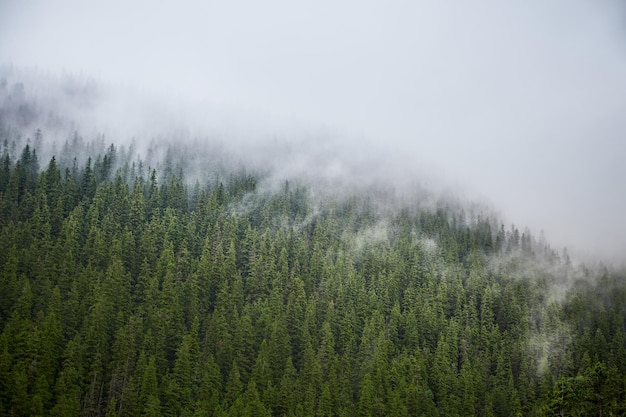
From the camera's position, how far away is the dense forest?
3789 inches

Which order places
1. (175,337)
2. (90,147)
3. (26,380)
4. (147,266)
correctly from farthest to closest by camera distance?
(90,147), (147,266), (175,337), (26,380)

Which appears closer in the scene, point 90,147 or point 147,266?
point 147,266

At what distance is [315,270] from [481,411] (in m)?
50.1

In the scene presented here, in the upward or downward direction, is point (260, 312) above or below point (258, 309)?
below

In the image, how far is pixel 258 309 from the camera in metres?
125

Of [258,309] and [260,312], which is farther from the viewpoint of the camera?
[258,309]

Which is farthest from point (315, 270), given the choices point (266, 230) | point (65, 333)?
point (65, 333)

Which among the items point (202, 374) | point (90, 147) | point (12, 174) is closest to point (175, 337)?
point (202, 374)

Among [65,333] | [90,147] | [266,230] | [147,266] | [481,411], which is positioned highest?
[90,147]

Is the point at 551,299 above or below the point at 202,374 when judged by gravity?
above

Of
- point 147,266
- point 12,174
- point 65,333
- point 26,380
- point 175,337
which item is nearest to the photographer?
point 26,380

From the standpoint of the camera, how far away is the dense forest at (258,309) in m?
96.2

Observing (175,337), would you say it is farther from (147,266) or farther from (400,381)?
(400,381)

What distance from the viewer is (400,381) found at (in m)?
113
